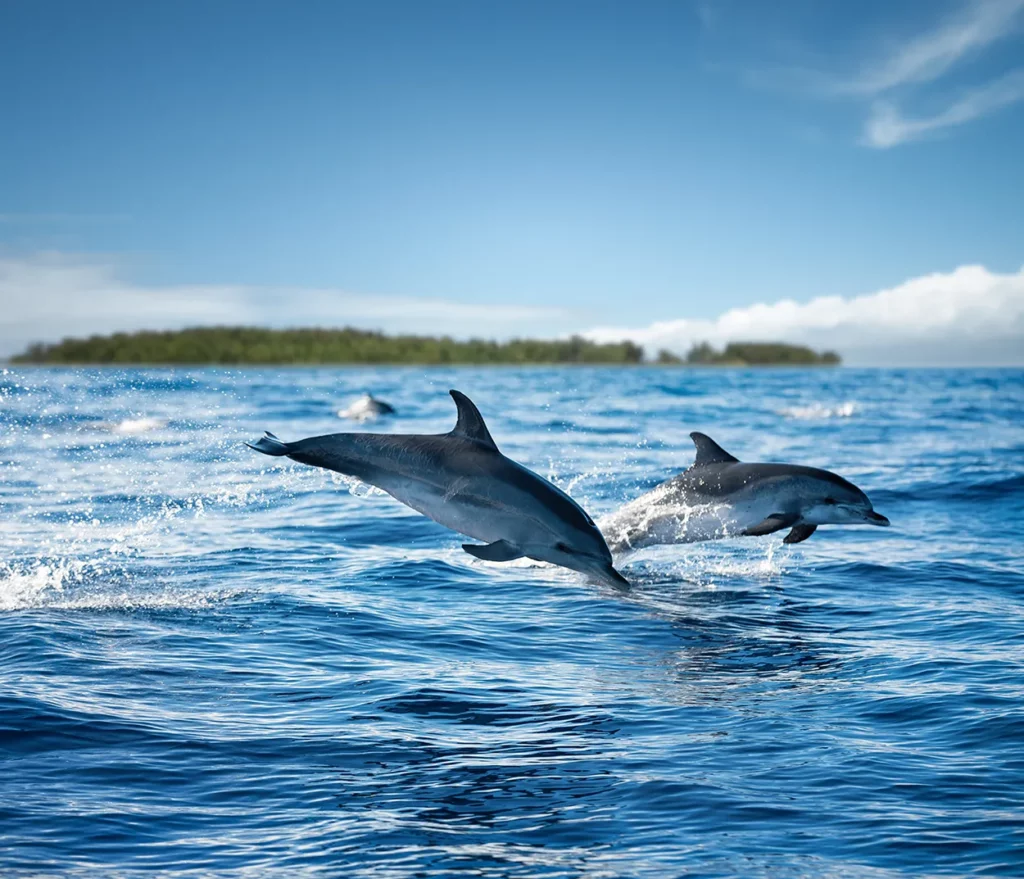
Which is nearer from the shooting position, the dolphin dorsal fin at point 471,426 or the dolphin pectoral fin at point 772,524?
the dolphin dorsal fin at point 471,426

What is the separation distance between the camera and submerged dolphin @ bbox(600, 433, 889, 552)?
11.5 metres

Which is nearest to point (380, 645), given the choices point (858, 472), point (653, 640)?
point (653, 640)

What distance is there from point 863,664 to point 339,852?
4.79 metres

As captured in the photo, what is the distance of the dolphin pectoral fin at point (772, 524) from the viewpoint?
1137cm

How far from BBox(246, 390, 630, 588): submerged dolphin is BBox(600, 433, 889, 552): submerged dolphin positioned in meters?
3.29

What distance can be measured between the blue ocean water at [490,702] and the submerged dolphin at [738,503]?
0.65 meters

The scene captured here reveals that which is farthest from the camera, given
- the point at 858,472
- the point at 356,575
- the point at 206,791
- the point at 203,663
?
the point at 858,472

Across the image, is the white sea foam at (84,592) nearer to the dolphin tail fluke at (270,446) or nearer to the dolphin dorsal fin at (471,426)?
the dolphin tail fluke at (270,446)

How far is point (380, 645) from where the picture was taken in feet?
30.1

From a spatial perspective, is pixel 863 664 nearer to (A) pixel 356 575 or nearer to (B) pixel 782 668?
(B) pixel 782 668

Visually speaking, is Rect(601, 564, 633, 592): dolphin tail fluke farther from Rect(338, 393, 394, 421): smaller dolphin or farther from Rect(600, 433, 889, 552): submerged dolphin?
Rect(338, 393, 394, 421): smaller dolphin

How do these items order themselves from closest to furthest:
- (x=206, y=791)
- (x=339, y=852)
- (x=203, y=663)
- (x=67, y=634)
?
(x=339, y=852) < (x=206, y=791) < (x=203, y=663) < (x=67, y=634)

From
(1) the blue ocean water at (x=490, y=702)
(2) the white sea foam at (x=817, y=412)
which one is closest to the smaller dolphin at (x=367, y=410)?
(2) the white sea foam at (x=817, y=412)

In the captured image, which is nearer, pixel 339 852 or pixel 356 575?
pixel 339 852
